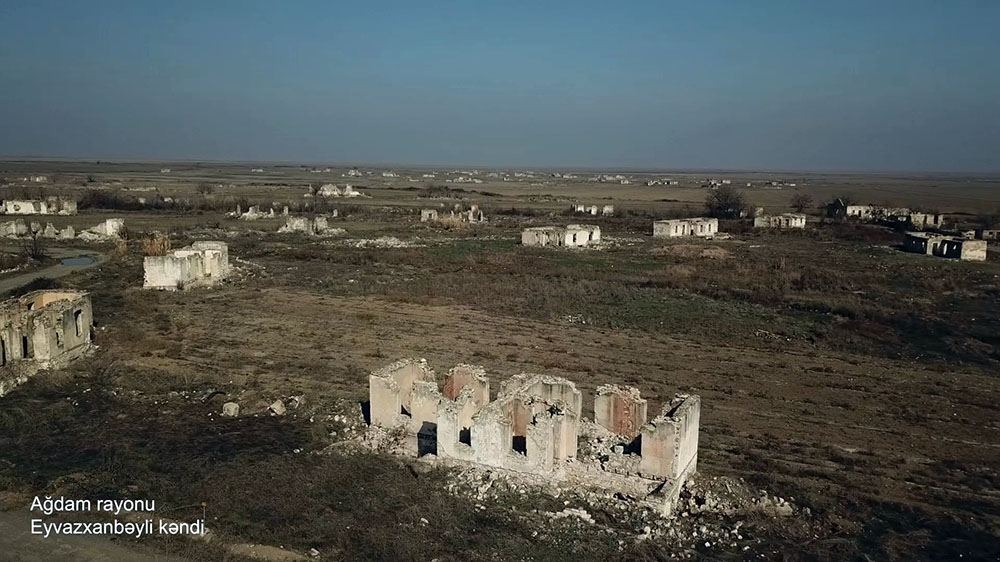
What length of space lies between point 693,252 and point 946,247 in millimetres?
16437

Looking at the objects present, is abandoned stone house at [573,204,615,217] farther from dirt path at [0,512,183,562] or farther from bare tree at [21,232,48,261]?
dirt path at [0,512,183,562]

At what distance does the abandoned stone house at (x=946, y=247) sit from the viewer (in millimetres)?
41406

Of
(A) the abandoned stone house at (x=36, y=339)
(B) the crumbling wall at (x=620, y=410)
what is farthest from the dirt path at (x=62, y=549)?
(B) the crumbling wall at (x=620, y=410)

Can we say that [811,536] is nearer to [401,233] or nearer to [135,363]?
[135,363]

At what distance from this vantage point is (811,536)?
30.8 ft

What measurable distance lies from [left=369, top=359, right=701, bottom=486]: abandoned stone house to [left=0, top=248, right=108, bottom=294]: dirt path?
21813 mm

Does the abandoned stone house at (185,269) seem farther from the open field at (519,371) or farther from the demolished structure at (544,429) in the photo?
the demolished structure at (544,429)

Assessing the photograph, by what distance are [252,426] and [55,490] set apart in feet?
11.9

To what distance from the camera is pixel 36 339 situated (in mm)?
15789

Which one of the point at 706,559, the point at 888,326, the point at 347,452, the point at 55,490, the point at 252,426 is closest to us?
the point at 706,559

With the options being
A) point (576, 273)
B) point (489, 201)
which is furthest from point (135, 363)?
point (489, 201)

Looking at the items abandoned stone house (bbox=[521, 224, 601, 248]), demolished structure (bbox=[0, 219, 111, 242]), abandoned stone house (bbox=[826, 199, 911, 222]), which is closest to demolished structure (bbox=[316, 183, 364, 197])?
demolished structure (bbox=[0, 219, 111, 242])

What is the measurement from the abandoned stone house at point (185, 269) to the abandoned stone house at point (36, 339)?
396 inches

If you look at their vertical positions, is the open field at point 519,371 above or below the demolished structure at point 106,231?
below
